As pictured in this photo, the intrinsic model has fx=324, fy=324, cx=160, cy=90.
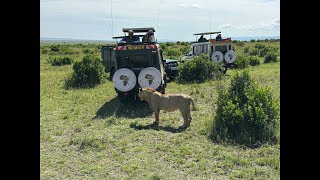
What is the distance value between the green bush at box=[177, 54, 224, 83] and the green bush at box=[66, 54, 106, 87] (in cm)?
387

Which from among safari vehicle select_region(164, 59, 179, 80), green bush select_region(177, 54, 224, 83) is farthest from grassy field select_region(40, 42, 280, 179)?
safari vehicle select_region(164, 59, 179, 80)

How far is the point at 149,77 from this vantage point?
373 inches

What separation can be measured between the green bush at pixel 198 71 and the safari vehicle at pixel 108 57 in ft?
11.6

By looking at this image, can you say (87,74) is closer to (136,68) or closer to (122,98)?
(122,98)

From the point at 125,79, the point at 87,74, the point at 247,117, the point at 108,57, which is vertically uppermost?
the point at 108,57

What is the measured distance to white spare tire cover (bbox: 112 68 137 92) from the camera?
9.62m

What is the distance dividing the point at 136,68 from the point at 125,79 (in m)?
0.81

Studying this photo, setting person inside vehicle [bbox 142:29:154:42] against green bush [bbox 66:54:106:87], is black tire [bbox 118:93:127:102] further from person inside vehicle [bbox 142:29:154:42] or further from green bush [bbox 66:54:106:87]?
green bush [bbox 66:54:106:87]

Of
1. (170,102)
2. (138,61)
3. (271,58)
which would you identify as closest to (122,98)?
(138,61)

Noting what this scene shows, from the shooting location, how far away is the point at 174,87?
14094 mm
